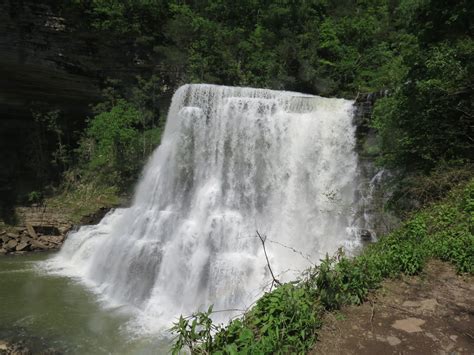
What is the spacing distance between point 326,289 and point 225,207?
333 inches

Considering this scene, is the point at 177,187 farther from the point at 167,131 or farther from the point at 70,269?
the point at 70,269

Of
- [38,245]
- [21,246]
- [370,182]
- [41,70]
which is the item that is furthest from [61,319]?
[41,70]

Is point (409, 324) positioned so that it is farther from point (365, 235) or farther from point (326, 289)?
point (365, 235)

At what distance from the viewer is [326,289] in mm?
4336

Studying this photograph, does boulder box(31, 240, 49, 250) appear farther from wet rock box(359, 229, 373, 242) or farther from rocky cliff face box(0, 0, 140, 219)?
wet rock box(359, 229, 373, 242)

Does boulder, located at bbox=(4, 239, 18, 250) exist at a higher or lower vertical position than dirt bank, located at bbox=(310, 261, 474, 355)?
lower

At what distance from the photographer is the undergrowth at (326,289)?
3.56 meters

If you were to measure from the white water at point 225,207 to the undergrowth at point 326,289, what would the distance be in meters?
4.62

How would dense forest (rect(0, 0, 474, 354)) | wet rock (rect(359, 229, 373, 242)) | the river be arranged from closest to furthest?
dense forest (rect(0, 0, 474, 354)) → the river → wet rock (rect(359, 229, 373, 242))

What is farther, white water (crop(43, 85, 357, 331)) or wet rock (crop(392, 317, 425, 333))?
white water (crop(43, 85, 357, 331))

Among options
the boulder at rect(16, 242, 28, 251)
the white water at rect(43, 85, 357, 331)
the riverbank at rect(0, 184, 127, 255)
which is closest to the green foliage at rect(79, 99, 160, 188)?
the riverbank at rect(0, 184, 127, 255)

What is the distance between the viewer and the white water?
1016 cm

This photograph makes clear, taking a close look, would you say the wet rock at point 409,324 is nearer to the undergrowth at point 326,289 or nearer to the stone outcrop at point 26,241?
the undergrowth at point 326,289

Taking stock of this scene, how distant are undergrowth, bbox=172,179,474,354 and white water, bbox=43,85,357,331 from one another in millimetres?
4619
